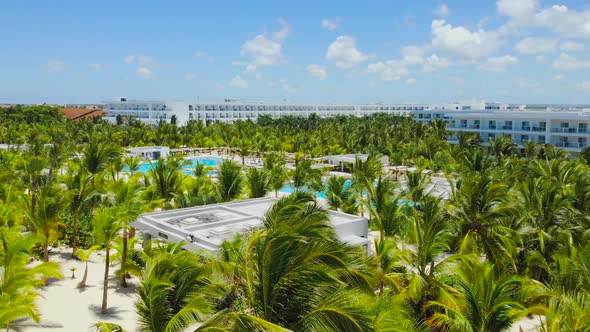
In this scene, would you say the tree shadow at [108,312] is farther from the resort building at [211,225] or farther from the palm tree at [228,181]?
the palm tree at [228,181]

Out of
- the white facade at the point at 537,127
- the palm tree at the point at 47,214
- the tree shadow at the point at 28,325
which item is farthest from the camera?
the white facade at the point at 537,127

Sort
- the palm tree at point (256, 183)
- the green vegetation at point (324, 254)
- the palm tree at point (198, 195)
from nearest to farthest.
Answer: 1. the green vegetation at point (324, 254)
2. the palm tree at point (198, 195)
3. the palm tree at point (256, 183)

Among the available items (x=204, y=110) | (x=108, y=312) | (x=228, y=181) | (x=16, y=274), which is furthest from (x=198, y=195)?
(x=204, y=110)

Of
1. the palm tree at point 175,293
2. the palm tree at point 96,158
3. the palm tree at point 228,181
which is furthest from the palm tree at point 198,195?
the palm tree at point 175,293

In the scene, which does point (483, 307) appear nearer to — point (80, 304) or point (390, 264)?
point (390, 264)

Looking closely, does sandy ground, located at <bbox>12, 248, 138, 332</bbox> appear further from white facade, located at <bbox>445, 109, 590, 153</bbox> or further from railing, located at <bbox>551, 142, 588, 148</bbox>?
railing, located at <bbox>551, 142, 588, 148</bbox>

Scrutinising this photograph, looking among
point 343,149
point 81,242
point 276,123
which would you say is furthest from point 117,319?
point 276,123
